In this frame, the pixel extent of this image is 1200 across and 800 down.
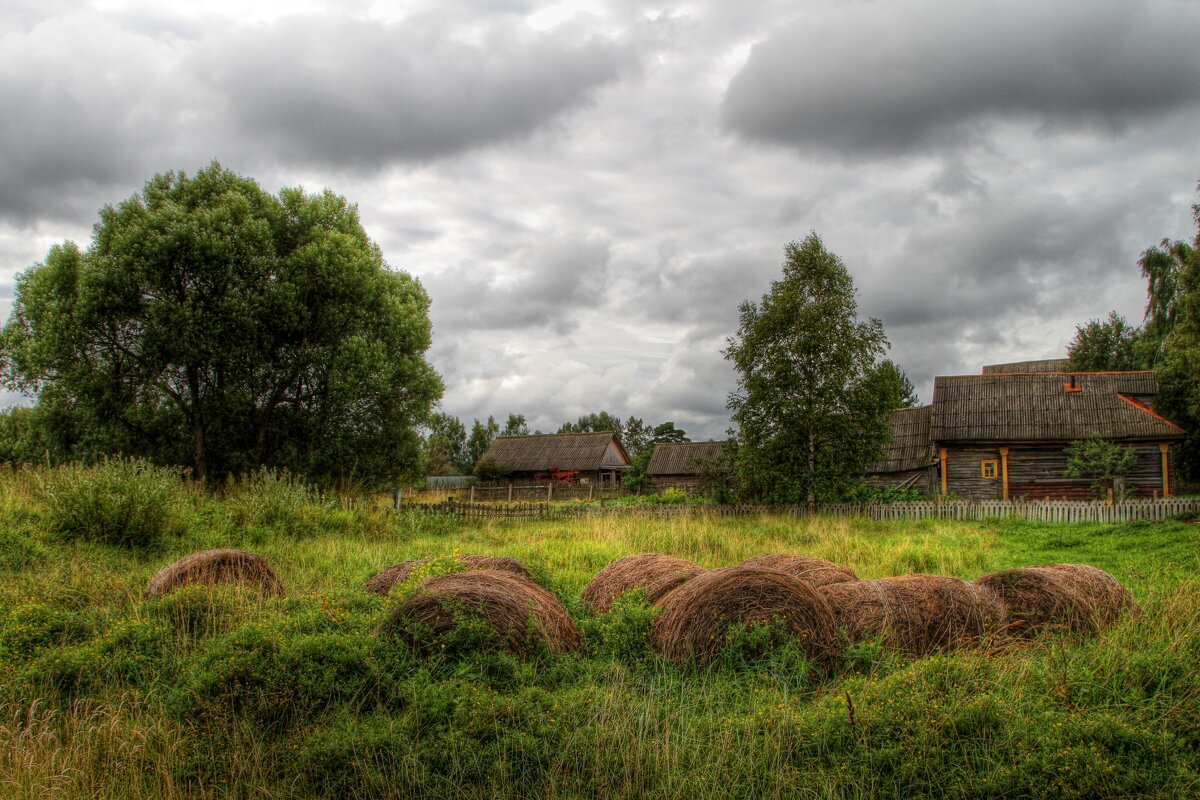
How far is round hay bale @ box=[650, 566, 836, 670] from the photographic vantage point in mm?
6012

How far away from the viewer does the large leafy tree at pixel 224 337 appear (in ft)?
63.1

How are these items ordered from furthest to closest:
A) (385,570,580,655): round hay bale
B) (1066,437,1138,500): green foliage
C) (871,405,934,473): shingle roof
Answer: (871,405,934,473): shingle roof < (1066,437,1138,500): green foliage < (385,570,580,655): round hay bale

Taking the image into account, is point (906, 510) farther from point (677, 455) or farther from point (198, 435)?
point (677, 455)

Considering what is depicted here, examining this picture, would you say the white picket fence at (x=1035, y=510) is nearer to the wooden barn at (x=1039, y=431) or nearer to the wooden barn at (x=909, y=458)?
the wooden barn at (x=1039, y=431)

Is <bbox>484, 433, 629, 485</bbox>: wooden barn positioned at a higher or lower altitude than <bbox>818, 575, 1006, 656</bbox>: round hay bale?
higher

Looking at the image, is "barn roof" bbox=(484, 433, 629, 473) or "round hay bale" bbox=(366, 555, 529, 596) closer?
"round hay bale" bbox=(366, 555, 529, 596)

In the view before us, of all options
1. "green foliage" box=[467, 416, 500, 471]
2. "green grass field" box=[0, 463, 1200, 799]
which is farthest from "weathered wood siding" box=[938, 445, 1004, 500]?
"green foliage" box=[467, 416, 500, 471]

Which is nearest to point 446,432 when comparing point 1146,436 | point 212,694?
point 1146,436

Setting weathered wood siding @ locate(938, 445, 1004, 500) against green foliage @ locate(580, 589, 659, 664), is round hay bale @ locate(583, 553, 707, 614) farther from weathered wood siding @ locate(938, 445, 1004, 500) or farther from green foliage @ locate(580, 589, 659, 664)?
weathered wood siding @ locate(938, 445, 1004, 500)

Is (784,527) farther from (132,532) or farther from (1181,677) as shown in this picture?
(132,532)

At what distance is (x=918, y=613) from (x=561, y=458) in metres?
43.8

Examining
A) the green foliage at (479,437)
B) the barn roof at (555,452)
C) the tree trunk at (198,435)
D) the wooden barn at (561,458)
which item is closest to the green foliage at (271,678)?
the tree trunk at (198,435)

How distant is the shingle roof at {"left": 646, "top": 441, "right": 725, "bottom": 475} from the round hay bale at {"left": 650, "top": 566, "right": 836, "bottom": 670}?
1502 inches

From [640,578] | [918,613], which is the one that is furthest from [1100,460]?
[640,578]
